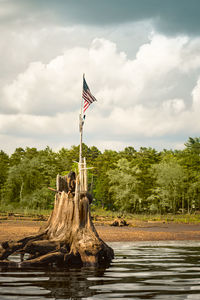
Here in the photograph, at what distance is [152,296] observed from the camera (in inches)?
413

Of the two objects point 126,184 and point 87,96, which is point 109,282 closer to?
point 87,96

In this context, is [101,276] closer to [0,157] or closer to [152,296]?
[152,296]

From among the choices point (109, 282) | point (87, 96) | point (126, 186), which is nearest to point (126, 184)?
point (126, 186)

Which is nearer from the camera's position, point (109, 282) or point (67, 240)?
point (109, 282)

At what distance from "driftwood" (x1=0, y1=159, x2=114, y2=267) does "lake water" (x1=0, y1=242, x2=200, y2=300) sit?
972mm

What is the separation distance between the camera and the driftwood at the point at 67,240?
53.4 feet

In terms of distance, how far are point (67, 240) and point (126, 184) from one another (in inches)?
3095

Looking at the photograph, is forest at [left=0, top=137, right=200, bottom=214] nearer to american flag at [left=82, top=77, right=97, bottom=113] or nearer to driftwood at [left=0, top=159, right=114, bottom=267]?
american flag at [left=82, top=77, right=97, bottom=113]

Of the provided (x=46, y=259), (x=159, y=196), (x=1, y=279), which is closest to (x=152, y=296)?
(x=1, y=279)

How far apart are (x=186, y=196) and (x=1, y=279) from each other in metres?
84.3

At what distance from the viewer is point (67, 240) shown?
1723 centimetres

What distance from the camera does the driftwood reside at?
16281mm

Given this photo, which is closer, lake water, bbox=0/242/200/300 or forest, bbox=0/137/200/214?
lake water, bbox=0/242/200/300

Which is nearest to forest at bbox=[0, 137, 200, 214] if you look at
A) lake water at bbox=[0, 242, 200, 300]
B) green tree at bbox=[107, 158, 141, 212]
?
green tree at bbox=[107, 158, 141, 212]
